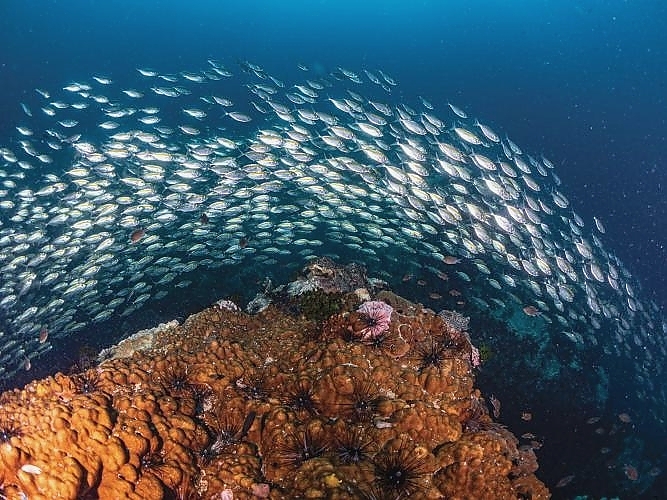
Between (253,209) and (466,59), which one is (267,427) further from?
(466,59)

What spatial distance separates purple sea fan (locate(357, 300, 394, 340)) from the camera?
6812 mm

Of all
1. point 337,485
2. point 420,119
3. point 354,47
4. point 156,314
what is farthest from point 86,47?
point 337,485

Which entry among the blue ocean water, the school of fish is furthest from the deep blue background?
the school of fish

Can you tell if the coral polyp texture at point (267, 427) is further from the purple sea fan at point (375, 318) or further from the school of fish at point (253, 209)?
the school of fish at point (253, 209)

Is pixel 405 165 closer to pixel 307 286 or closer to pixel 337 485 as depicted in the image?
pixel 307 286

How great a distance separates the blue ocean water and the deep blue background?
344 millimetres

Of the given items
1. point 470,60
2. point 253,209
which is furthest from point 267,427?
point 470,60

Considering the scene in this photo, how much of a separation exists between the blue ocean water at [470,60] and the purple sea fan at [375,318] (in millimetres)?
10299

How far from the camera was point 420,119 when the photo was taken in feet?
35.9

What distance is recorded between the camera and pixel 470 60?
327ft

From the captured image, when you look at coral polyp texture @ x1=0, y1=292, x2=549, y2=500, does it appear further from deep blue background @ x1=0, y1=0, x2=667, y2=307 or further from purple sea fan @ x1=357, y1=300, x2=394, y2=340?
deep blue background @ x1=0, y1=0, x2=667, y2=307

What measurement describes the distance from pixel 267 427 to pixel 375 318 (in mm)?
2818

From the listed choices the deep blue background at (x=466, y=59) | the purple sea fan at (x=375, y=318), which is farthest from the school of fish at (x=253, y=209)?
the deep blue background at (x=466, y=59)

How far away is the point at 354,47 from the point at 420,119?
12678cm
